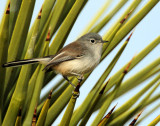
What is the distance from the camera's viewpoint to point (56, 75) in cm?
275

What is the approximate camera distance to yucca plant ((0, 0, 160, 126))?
6.50 feet

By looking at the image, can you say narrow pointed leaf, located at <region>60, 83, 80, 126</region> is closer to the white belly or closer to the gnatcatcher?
the gnatcatcher

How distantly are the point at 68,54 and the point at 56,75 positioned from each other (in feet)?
0.81

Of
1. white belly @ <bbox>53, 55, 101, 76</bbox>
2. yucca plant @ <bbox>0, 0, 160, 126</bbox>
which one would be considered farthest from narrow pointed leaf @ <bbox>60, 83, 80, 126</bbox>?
white belly @ <bbox>53, 55, 101, 76</bbox>

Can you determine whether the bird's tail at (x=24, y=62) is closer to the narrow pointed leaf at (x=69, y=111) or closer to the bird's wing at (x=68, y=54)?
the bird's wing at (x=68, y=54)

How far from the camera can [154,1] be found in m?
2.46

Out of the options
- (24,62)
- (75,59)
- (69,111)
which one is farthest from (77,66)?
(69,111)

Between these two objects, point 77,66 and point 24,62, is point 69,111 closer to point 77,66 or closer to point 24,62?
point 24,62

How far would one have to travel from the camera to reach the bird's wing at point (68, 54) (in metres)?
2.65

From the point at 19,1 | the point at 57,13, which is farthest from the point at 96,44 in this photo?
the point at 19,1

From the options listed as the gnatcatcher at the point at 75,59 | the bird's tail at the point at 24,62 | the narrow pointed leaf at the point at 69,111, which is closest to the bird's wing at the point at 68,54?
the gnatcatcher at the point at 75,59

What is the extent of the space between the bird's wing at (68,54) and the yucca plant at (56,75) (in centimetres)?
10

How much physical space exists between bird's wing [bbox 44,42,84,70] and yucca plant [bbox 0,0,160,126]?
98 millimetres

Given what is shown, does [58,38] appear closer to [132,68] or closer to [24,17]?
[24,17]
